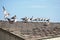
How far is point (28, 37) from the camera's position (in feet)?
57.7

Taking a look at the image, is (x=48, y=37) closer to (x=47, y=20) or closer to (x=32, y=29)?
(x=32, y=29)

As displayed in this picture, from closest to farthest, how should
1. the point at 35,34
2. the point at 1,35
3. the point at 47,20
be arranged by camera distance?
the point at 1,35
the point at 35,34
the point at 47,20

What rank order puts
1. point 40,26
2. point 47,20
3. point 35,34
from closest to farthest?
point 35,34 < point 40,26 < point 47,20

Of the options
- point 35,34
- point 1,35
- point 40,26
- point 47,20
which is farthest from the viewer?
point 47,20

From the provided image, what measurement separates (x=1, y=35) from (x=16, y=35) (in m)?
1.20

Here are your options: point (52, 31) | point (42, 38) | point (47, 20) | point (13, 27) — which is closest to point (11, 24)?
point (13, 27)

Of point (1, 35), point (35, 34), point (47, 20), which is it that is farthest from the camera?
point (47, 20)

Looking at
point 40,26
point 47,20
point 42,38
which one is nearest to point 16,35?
point 42,38

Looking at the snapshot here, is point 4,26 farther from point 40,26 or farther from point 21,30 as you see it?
point 40,26

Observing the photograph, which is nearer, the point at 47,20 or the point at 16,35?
the point at 16,35

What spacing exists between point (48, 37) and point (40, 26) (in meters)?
2.10

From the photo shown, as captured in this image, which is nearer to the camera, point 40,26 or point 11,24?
point 11,24

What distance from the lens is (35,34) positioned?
61.9 feet

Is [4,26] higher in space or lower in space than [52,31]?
higher
